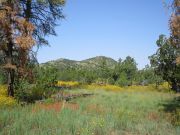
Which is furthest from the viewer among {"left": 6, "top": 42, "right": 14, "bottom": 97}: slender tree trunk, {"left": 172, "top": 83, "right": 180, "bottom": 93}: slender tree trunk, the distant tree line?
the distant tree line

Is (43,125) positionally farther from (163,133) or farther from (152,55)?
(152,55)

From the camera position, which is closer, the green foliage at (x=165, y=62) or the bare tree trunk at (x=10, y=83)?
the bare tree trunk at (x=10, y=83)

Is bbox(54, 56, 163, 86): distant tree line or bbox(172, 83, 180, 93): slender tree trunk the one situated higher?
bbox(54, 56, 163, 86): distant tree line

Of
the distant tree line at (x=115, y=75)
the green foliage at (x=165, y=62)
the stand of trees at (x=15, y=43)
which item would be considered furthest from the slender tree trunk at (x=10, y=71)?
the distant tree line at (x=115, y=75)

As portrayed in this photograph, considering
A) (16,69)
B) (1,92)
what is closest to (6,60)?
(16,69)

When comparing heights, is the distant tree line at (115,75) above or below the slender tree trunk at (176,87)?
above

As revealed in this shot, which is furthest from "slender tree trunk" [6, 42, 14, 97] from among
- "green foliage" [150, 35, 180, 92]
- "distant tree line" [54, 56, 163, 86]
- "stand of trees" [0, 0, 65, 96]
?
"distant tree line" [54, 56, 163, 86]

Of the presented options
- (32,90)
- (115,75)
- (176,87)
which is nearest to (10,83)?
(32,90)

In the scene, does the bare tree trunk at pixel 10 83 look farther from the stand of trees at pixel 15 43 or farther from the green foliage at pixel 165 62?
the green foliage at pixel 165 62

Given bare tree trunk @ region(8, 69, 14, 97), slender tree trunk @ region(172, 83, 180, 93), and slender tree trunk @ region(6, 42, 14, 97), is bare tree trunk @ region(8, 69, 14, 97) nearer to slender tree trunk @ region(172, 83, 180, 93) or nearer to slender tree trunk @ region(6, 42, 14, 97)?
slender tree trunk @ region(6, 42, 14, 97)

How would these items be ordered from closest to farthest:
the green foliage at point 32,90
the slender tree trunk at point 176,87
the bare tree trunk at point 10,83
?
the green foliage at point 32,90 → the bare tree trunk at point 10,83 → the slender tree trunk at point 176,87

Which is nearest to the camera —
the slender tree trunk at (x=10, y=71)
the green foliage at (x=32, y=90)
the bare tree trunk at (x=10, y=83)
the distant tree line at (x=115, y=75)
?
the green foliage at (x=32, y=90)

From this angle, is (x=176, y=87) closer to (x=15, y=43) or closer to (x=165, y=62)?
(x=165, y=62)

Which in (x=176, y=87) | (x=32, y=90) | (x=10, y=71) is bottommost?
(x=176, y=87)
